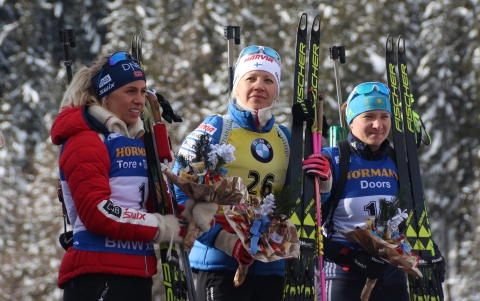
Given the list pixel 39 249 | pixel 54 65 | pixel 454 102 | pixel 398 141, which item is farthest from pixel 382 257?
pixel 54 65

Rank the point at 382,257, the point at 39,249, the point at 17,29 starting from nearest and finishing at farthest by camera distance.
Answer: the point at 382,257, the point at 39,249, the point at 17,29

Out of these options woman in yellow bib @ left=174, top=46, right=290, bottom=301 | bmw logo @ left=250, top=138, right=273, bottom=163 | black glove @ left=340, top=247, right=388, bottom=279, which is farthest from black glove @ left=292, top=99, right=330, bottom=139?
black glove @ left=340, top=247, right=388, bottom=279

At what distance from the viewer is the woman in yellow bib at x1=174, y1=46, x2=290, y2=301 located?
5941 millimetres

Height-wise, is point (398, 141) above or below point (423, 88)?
below

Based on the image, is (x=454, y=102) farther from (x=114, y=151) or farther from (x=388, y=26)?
(x=114, y=151)

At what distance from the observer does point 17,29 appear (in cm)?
3956

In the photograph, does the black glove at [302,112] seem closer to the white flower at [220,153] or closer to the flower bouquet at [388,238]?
the flower bouquet at [388,238]

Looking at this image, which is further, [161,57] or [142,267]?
[161,57]

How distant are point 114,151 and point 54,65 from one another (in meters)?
35.2

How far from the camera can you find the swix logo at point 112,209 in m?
5.05

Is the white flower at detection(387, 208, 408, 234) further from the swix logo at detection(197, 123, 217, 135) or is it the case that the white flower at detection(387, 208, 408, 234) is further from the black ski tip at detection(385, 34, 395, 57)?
the black ski tip at detection(385, 34, 395, 57)

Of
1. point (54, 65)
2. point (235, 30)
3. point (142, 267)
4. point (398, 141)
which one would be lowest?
point (142, 267)

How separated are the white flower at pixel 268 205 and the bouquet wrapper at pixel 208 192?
0.72ft


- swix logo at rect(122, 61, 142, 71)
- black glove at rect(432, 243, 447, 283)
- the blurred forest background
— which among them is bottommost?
black glove at rect(432, 243, 447, 283)
